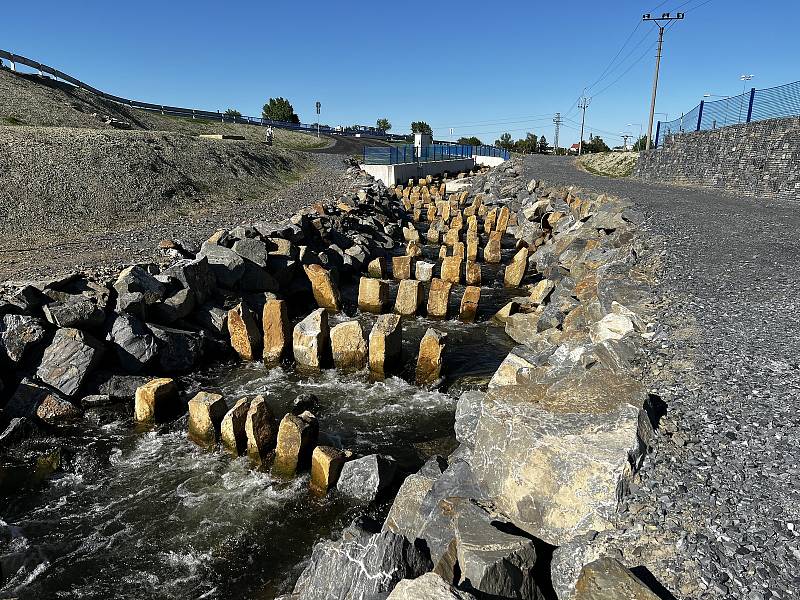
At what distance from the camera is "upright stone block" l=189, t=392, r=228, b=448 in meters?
8.29

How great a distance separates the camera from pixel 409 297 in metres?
14.3

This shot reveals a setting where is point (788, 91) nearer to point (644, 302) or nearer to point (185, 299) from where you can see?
point (644, 302)

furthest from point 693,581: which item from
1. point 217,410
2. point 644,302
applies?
point 217,410

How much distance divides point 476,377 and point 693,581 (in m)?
7.27

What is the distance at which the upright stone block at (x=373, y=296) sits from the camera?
14.6m

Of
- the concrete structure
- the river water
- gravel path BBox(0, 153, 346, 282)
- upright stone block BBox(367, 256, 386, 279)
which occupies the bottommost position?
the river water

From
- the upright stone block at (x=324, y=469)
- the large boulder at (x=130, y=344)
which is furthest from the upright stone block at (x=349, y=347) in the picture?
the upright stone block at (x=324, y=469)

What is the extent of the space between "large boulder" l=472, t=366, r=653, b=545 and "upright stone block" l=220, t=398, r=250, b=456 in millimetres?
4023

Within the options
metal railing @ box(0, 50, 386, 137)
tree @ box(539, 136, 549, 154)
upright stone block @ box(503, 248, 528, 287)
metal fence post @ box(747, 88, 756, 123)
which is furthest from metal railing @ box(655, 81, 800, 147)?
tree @ box(539, 136, 549, 154)

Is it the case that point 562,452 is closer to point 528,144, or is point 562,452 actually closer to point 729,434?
point 729,434

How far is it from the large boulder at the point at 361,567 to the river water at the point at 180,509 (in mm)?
1122

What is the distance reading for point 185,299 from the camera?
11.6 metres

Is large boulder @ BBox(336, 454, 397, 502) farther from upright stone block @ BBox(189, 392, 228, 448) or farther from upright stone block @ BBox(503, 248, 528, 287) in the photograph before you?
upright stone block @ BBox(503, 248, 528, 287)

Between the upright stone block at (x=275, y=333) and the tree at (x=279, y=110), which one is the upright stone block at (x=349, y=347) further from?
the tree at (x=279, y=110)
